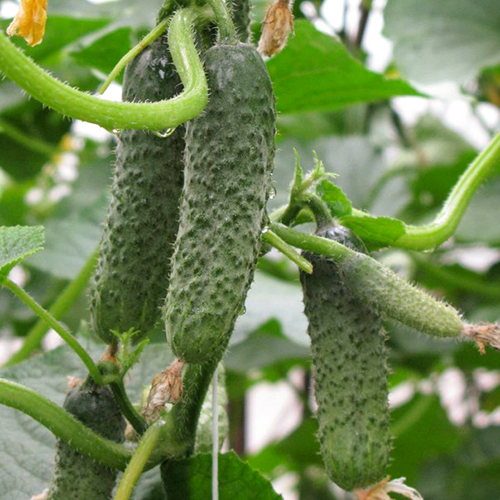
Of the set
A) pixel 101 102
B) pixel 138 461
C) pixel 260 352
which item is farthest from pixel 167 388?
pixel 260 352

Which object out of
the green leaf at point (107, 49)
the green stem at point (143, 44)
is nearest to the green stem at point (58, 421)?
the green stem at point (143, 44)

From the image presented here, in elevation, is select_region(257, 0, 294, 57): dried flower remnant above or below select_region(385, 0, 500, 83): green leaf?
above

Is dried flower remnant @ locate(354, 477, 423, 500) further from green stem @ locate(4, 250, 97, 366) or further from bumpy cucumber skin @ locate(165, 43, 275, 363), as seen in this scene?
green stem @ locate(4, 250, 97, 366)

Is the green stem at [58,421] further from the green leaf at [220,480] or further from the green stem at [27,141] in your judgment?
the green stem at [27,141]

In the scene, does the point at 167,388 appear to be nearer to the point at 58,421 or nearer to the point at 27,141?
the point at 58,421

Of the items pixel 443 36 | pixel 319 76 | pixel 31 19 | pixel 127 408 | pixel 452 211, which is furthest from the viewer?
pixel 443 36

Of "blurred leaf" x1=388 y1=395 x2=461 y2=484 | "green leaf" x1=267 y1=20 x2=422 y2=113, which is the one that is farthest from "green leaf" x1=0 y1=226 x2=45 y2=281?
"blurred leaf" x1=388 y1=395 x2=461 y2=484
